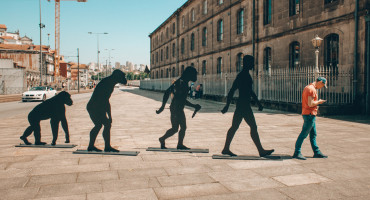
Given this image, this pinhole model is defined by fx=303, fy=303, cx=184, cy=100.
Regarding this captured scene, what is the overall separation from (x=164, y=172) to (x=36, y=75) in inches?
2276

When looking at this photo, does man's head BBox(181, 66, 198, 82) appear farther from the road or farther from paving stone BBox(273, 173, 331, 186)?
the road

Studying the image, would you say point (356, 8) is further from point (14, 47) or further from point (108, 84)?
Answer: point (14, 47)

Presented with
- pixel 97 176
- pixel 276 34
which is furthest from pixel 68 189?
pixel 276 34

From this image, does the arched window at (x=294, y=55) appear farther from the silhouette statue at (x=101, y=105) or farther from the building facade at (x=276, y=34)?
the silhouette statue at (x=101, y=105)

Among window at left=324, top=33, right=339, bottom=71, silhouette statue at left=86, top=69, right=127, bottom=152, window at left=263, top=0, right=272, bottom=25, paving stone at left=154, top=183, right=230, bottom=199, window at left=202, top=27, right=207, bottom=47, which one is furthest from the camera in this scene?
window at left=202, top=27, right=207, bottom=47

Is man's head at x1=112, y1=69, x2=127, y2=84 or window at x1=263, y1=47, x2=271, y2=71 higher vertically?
window at x1=263, y1=47, x2=271, y2=71

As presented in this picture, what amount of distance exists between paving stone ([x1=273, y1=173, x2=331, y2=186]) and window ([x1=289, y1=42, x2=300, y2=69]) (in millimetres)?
14023

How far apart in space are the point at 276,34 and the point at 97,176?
677 inches

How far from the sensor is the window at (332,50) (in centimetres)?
1477

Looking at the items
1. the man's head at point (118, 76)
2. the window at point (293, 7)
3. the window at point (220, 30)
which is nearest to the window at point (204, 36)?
the window at point (220, 30)

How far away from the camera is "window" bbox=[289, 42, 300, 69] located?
57.8 feet

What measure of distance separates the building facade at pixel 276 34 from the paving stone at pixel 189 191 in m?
10.9

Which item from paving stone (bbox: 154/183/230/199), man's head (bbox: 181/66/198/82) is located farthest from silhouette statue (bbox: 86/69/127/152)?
paving stone (bbox: 154/183/230/199)

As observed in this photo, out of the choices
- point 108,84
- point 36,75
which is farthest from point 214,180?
point 36,75
